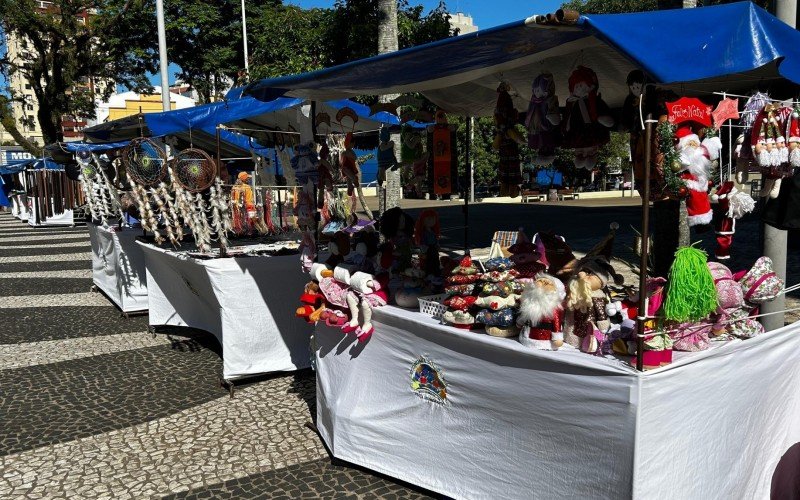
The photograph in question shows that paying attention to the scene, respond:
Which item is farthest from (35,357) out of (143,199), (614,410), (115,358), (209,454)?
(614,410)

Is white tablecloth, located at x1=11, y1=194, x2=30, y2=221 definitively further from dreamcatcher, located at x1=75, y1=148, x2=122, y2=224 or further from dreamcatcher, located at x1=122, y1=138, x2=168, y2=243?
dreamcatcher, located at x1=122, y1=138, x2=168, y2=243

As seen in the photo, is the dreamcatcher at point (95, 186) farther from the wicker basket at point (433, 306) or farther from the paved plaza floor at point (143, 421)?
the wicker basket at point (433, 306)

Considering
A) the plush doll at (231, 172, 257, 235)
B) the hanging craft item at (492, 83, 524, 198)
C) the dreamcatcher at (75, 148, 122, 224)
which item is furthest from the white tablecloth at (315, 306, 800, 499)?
the dreamcatcher at (75, 148, 122, 224)

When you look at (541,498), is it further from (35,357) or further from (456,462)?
(35,357)

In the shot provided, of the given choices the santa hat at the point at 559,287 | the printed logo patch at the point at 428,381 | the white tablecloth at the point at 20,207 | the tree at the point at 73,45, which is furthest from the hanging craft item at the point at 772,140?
the white tablecloth at the point at 20,207

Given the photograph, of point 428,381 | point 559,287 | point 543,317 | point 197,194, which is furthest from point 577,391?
point 197,194

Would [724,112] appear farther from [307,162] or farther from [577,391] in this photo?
[307,162]

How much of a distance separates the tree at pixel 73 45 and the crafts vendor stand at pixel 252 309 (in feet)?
59.0

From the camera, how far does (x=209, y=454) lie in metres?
3.71

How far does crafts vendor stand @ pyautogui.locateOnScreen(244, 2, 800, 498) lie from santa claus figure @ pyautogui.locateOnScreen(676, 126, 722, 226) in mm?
237

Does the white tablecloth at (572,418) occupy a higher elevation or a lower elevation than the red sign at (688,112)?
lower

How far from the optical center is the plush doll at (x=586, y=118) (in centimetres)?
299

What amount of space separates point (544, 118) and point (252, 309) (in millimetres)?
2804

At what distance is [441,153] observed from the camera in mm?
4492
